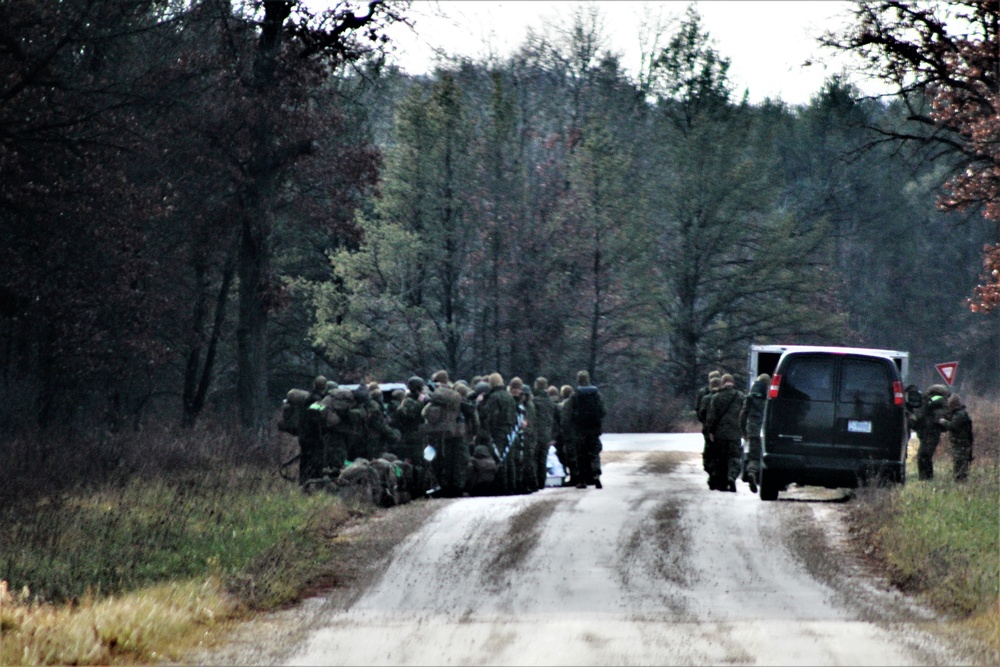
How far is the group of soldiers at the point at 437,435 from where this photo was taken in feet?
64.7

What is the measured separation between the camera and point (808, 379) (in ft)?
62.5

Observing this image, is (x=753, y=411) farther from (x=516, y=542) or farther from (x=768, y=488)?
(x=516, y=542)

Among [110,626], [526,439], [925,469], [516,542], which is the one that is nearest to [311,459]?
[526,439]

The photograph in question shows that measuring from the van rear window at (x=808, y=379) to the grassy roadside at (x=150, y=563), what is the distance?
597 cm

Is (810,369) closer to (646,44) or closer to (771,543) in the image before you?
(771,543)

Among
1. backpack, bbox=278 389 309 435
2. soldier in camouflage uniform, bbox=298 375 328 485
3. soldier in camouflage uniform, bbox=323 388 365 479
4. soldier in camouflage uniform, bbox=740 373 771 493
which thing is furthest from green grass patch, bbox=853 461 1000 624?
backpack, bbox=278 389 309 435

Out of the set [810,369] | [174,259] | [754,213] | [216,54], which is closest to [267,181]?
[216,54]

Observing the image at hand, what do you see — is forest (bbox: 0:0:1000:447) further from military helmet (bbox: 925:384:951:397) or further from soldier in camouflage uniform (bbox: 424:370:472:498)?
soldier in camouflage uniform (bbox: 424:370:472:498)

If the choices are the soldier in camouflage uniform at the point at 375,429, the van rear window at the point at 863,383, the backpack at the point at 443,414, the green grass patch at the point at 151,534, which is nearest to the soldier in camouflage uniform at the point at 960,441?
the van rear window at the point at 863,383

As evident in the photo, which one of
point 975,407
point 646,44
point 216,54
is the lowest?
point 975,407

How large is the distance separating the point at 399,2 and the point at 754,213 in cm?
3343

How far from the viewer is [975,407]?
45250 mm

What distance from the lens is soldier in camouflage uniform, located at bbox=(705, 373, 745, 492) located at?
2211cm

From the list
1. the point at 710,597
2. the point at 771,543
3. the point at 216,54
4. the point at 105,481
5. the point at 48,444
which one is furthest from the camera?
the point at 216,54
